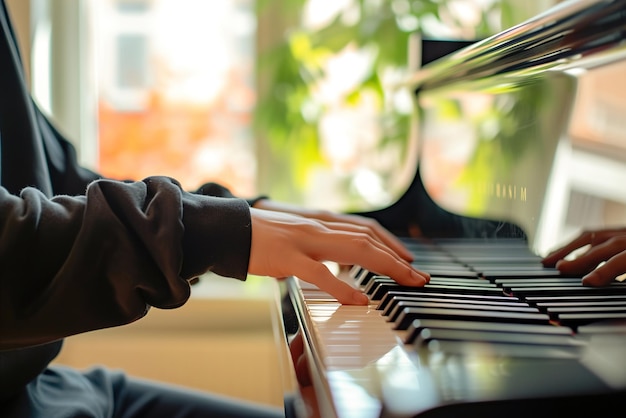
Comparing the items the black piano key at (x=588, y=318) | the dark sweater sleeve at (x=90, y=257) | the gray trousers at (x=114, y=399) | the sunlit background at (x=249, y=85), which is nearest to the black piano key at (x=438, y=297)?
the black piano key at (x=588, y=318)

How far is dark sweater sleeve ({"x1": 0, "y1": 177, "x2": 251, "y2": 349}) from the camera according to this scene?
0.75 metres

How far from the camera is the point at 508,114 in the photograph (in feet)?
4.00

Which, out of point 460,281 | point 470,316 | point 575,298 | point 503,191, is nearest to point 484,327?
point 470,316

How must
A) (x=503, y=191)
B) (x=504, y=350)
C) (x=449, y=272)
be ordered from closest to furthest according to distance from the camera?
(x=504, y=350), (x=449, y=272), (x=503, y=191)

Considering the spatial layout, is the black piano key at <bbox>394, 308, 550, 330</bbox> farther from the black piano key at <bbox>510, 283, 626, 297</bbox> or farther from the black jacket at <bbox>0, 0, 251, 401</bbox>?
the black jacket at <bbox>0, 0, 251, 401</bbox>

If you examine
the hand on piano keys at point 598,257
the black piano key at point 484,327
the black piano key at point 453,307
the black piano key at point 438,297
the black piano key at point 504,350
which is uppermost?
the hand on piano keys at point 598,257

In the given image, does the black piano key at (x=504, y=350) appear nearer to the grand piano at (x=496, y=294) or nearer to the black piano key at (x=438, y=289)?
the grand piano at (x=496, y=294)

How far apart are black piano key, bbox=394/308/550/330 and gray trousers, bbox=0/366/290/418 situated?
0.56 metres

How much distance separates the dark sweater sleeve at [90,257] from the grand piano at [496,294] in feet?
0.54

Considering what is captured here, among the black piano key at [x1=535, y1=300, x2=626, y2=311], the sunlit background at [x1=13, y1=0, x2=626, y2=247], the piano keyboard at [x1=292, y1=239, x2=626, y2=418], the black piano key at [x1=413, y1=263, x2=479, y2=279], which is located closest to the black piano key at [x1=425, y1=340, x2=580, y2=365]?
the piano keyboard at [x1=292, y1=239, x2=626, y2=418]

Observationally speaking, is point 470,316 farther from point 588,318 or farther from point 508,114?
point 508,114

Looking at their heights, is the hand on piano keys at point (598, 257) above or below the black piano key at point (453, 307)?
above

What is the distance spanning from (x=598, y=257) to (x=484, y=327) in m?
0.19

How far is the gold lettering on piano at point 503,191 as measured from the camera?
1.12m
